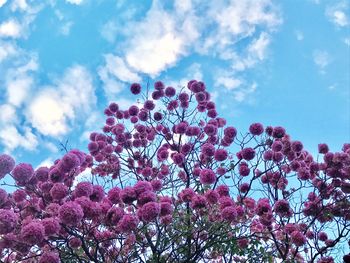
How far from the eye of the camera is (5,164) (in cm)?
474

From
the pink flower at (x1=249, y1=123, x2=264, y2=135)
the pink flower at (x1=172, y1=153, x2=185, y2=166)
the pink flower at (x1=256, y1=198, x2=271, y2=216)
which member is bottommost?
the pink flower at (x1=256, y1=198, x2=271, y2=216)

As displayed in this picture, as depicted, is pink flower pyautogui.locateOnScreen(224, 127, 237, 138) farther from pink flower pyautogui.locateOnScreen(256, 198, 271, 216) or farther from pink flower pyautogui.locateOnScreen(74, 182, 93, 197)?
pink flower pyautogui.locateOnScreen(74, 182, 93, 197)

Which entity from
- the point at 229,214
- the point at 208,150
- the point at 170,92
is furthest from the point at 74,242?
the point at 170,92

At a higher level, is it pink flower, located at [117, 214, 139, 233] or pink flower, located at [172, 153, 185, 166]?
pink flower, located at [172, 153, 185, 166]

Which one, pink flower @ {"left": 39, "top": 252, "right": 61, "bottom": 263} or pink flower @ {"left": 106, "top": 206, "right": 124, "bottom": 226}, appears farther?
pink flower @ {"left": 106, "top": 206, "right": 124, "bottom": 226}

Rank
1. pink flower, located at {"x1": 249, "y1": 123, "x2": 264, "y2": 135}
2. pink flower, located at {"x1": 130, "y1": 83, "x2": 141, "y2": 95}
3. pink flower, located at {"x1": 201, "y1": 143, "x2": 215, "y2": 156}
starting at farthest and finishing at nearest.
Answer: pink flower, located at {"x1": 130, "y1": 83, "x2": 141, "y2": 95}, pink flower, located at {"x1": 249, "y1": 123, "x2": 264, "y2": 135}, pink flower, located at {"x1": 201, "y1": 143, "x2": 215, "y2": 156}

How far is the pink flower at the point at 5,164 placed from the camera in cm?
473

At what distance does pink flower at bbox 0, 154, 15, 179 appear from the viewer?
4.73m

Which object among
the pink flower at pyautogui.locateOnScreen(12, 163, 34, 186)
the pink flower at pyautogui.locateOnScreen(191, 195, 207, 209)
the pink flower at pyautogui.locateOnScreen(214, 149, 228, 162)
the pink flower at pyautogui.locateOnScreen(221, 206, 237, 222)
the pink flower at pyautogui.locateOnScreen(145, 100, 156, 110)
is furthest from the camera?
the pink flower at pyautogui.locateOnScreen(145, 100, 156, 110)

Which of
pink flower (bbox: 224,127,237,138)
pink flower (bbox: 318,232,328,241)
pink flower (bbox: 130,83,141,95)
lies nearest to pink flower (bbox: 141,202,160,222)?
pink flower (bbox: 224,127,237,138)

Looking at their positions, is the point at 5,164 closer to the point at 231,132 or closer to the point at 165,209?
the point at 165,209

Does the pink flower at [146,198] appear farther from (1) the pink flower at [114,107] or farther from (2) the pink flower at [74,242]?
(1) the pink flower at [114,107]

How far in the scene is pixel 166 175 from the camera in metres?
8.44

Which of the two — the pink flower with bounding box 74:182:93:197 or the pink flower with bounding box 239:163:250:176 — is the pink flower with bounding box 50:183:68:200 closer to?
the pink flower with bounding box 74:182:93:197
